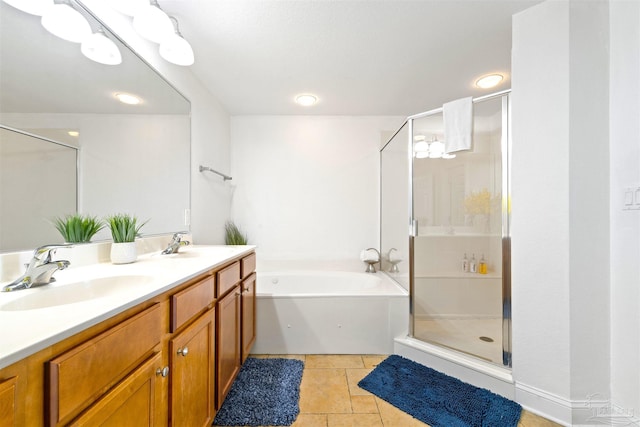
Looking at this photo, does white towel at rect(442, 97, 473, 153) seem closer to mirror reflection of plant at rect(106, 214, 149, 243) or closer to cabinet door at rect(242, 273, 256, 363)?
cabinet door at rect(242, 273, 256, 363)

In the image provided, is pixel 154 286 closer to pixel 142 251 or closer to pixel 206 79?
pixel 142 251

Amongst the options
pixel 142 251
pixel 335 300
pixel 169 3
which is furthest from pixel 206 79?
pixel 335 300

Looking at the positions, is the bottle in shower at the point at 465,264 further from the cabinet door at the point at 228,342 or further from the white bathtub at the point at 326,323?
the cabinet door at the point at 228,342

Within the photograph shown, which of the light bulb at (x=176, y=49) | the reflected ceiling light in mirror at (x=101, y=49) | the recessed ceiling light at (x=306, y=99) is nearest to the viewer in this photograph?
the reflected ceiling light in mirror at (x=101, y=49)

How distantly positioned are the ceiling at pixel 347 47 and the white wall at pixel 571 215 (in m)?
0.34

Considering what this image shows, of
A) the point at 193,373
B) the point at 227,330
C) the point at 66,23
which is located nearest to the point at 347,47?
the point at 66,23

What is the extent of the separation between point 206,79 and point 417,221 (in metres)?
2.12

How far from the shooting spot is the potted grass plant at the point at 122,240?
1197 mm

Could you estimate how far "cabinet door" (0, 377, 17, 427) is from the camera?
1.37 feet

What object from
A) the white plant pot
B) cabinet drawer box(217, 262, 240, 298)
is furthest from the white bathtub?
the white plant pot

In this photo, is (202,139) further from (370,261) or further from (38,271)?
(370,261)

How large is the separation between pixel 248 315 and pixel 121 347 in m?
1.17

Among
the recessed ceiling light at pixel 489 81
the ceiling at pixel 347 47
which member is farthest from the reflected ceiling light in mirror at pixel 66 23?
the recessed ceiling light at pixel 489 81

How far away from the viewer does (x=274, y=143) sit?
2936 millimetres
